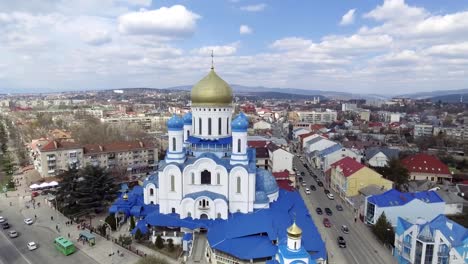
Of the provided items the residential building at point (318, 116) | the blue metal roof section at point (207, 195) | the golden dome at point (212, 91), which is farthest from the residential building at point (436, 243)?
the residential building at point (318, 116)

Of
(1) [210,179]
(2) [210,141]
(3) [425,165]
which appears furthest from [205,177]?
(3) [425,165]

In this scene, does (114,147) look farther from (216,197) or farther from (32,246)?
(216,197)

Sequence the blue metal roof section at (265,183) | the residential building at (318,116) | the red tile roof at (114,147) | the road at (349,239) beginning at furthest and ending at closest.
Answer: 1. the residential building at (318,116)
2. the red tile roof at (114,147)
3. the blue metal roof section at (265,183)
4. the road at (349,239)

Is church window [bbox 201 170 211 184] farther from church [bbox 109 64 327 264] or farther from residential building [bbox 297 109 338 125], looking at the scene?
residential building [bbox 297 109 338 125]

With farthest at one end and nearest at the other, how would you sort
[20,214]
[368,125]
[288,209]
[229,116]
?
[368,125], [20,214], [229,116], [288,209]

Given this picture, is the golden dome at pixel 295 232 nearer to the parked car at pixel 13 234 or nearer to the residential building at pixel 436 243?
the residential building at pixel 436 243

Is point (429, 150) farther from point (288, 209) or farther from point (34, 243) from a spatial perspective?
point (34, 243)

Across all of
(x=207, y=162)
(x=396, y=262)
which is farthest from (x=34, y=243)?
(x=396, y=262)
